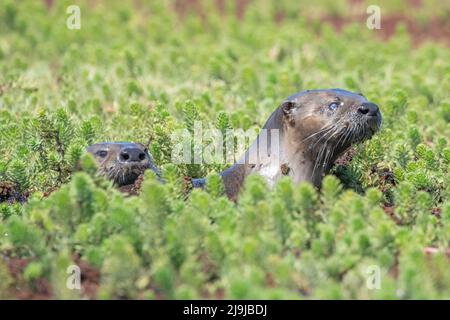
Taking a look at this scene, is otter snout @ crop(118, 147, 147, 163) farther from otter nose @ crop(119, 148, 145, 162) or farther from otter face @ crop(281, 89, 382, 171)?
otter face @ crop(281, 89, 382, 171)

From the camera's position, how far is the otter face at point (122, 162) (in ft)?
25.1

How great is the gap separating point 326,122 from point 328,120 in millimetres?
32

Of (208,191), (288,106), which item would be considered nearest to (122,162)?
(208,191)

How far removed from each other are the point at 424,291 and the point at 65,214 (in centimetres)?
213

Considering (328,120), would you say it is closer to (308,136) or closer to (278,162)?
(308,136)

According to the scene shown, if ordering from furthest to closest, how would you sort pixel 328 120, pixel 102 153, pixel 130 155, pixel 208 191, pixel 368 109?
pixel 102 153 < pixel 130 155 < pixel 328 120 < pixel 368 109 < pixel 208 191

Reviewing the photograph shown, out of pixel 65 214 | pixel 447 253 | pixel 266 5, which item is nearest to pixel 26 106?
pixel 65 214

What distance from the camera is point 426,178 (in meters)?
7.57

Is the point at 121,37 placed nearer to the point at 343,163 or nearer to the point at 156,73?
the point at 156,73

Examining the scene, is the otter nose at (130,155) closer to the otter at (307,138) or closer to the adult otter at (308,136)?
the otter at (307,138)

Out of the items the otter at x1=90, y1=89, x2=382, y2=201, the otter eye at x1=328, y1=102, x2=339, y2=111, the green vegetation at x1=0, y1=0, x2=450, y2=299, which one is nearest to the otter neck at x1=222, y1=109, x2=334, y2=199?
the otter at x1=90, y1=89, x2=382, y2=201

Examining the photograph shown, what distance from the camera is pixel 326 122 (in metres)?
7.44

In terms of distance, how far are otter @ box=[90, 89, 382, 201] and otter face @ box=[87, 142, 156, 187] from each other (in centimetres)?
1
